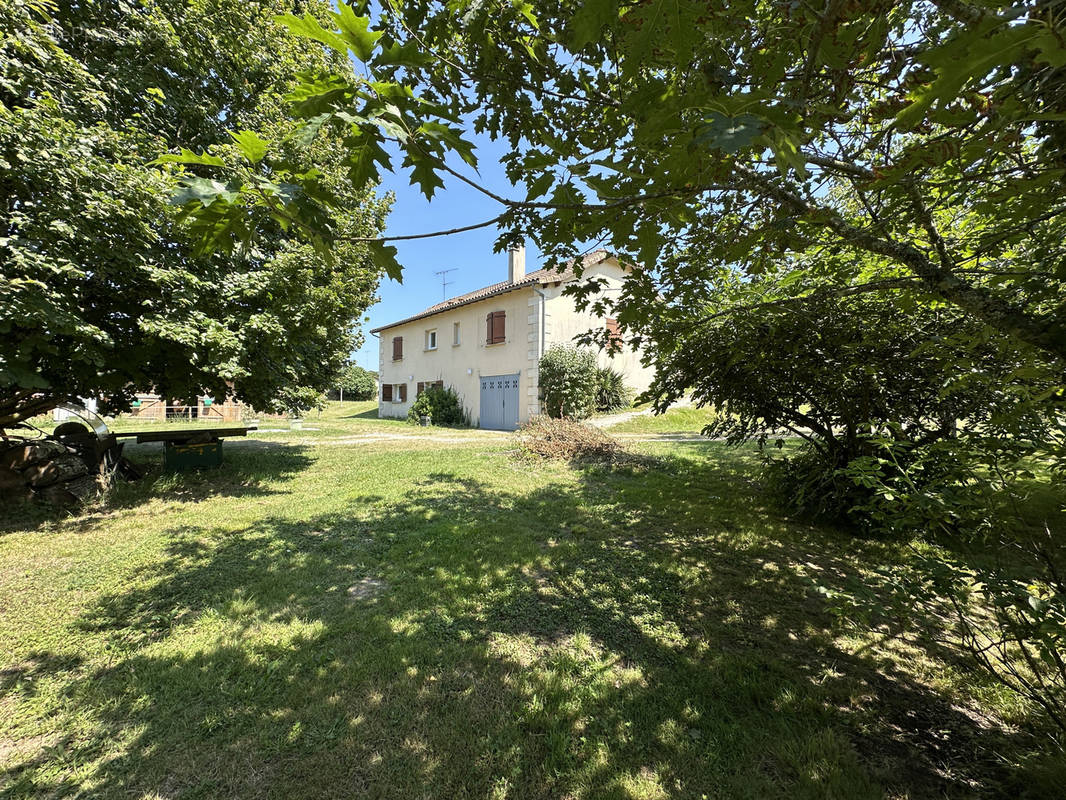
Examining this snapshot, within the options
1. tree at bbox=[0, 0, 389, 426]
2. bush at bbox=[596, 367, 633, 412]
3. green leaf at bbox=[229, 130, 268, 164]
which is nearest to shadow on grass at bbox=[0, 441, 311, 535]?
tree at bbox=[0, 0, 389, 426]

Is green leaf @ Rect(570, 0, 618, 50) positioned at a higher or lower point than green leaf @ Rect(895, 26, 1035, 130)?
higher

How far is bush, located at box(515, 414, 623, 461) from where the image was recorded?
8531mm

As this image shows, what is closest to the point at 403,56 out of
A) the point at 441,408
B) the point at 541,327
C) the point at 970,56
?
the point at 970,56

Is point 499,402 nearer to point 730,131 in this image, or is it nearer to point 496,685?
point 496,685

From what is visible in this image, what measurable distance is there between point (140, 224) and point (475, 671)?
19.2 feet

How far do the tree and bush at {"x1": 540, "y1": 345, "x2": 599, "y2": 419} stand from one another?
8.14m

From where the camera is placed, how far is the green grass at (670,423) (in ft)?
46.5

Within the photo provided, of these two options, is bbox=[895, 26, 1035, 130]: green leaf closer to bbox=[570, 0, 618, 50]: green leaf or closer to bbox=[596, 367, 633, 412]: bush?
bbox=[570, 0, 618, 50]: green leaf

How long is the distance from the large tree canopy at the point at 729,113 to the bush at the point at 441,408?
50.1 feet

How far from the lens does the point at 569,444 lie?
28.4ft

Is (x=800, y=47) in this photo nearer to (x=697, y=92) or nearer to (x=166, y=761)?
(x=697, y=92)

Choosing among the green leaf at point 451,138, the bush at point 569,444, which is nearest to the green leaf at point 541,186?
the green leaf at point 451,138

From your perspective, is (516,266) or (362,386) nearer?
(516,266)

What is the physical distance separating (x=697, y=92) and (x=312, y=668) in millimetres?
3509
